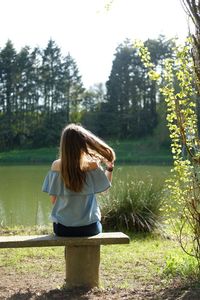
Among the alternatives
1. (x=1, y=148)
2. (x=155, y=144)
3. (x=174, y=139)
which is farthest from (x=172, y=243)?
(x=1, y=148)

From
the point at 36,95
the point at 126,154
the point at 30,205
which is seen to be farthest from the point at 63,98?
the point at 30,205

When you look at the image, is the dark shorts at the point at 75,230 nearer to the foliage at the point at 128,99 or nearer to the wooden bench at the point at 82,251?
the wooden bench at the point at 82,251

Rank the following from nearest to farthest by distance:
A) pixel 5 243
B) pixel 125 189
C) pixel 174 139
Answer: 1. pixel 5 243
2. pixel 174 139
3. pixel 125 189

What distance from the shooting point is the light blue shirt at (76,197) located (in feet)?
10.2

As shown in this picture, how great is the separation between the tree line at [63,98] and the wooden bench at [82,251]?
123 feet

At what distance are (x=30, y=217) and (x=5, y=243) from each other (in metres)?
5.86

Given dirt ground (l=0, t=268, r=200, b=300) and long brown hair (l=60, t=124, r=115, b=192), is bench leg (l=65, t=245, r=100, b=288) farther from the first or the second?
long brown hair (l=60, t=124, r=115, b=192)

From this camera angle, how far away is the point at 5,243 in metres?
2.98

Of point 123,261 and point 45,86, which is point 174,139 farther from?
point 45,86

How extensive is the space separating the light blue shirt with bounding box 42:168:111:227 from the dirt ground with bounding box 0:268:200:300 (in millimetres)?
443

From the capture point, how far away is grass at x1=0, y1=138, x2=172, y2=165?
109ft

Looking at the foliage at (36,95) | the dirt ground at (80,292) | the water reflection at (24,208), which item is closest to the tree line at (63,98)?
the foliage at (36,95)

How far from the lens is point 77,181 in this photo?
307 centimetres

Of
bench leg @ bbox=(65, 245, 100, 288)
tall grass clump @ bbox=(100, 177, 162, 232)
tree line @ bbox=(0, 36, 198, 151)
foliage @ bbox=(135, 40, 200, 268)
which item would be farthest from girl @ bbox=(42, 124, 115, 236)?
tree line @ bbox=(0, 36, 198, 151)
